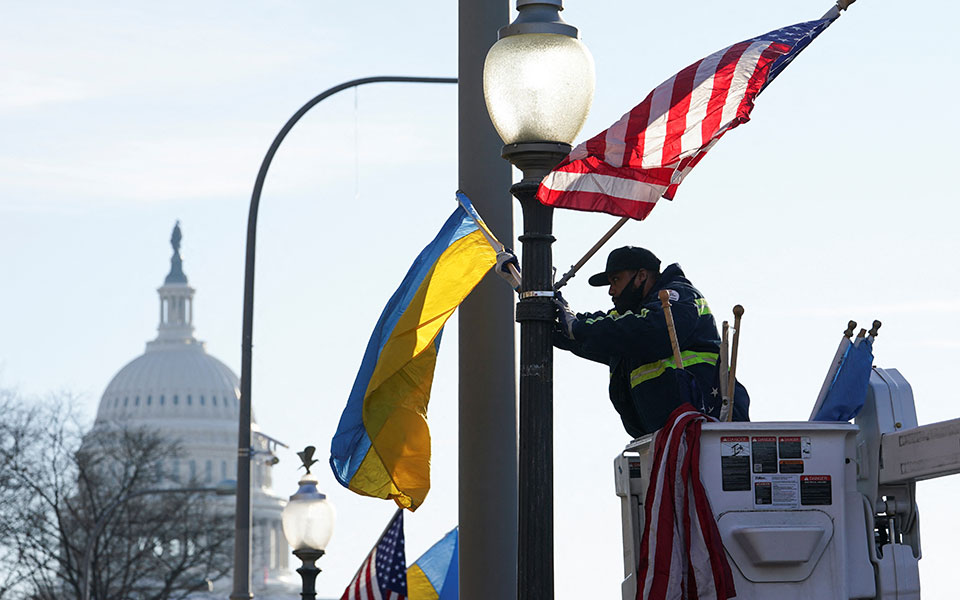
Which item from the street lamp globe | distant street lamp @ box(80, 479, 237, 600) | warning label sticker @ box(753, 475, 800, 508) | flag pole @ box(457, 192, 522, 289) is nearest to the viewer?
warning label sticker @ box(753, 475, 800, 508)

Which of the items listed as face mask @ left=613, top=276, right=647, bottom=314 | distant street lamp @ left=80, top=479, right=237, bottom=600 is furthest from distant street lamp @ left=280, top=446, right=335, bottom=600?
distant street lamp @ left=80, top=479, right=237, bottom=600

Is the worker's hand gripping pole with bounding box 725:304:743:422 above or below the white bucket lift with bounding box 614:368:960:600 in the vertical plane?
above

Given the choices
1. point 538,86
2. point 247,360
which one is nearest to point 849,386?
point 538,86

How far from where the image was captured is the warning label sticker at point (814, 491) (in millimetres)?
7574

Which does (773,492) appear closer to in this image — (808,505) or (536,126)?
(808,505)

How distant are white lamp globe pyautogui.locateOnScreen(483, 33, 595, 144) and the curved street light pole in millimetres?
11862

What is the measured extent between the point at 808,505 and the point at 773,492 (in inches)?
5.8

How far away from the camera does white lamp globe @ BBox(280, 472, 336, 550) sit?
19484 mm

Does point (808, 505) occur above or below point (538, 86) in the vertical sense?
below

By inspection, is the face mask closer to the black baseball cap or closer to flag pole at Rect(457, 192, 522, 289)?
the black baseball cap

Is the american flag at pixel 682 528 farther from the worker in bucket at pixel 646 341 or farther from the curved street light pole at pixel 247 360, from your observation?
the curved street light pole at pixel 247 360

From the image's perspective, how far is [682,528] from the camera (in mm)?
7504

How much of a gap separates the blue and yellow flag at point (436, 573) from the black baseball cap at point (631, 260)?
10.4m

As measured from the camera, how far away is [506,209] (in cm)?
956
